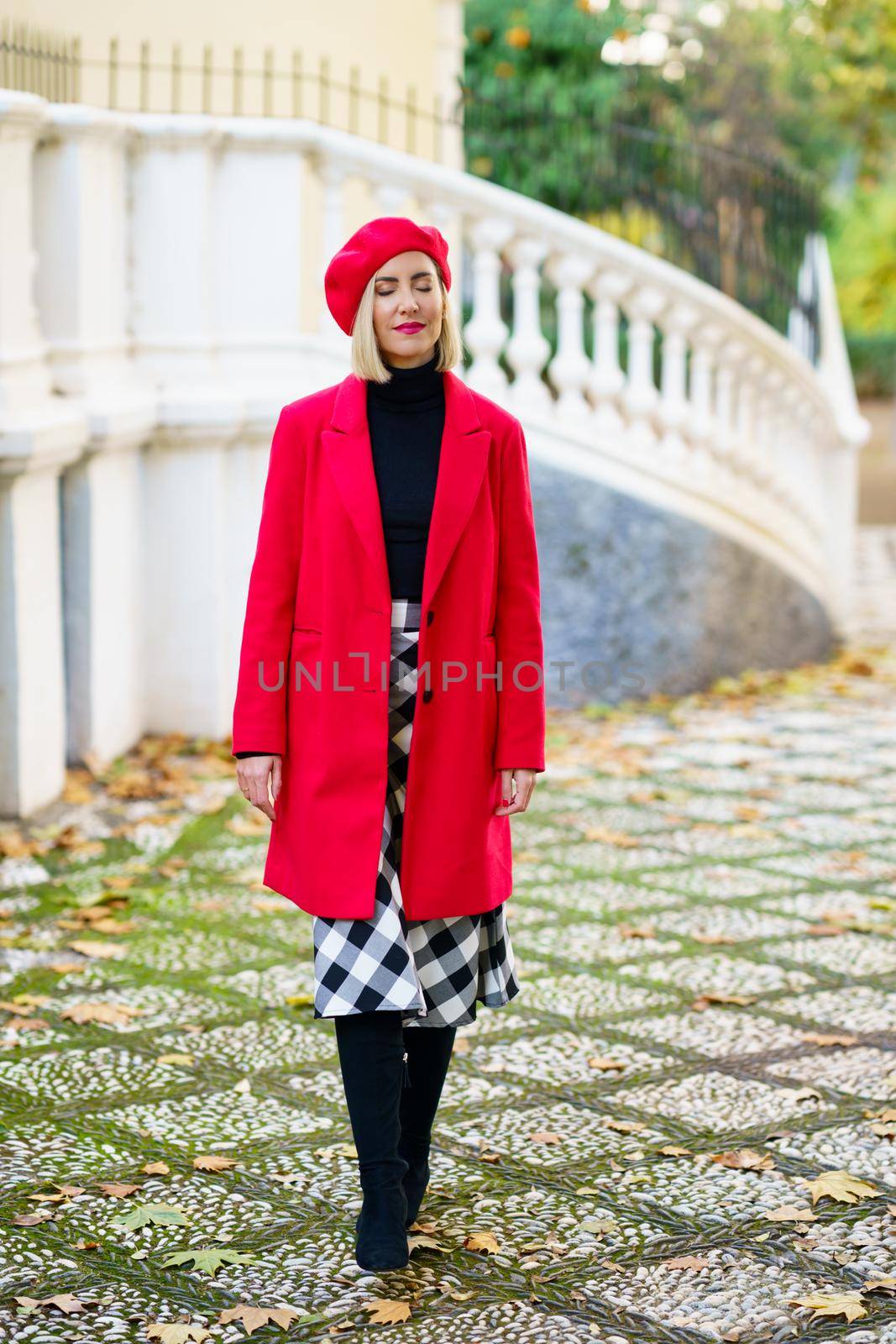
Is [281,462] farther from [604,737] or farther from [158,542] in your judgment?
[604,737]

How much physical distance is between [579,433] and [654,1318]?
5.94 m

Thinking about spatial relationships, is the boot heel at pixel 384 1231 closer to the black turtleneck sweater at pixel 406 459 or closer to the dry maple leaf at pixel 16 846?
the black turtleneck sweater at pixel 406 459

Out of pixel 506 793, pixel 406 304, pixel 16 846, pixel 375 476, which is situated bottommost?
pixel 16 846

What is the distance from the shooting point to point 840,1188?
142 inches

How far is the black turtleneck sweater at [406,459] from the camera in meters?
3.31

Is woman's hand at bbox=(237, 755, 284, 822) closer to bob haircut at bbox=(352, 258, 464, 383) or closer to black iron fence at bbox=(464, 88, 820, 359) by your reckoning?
bob haircut at bbox=(352, 258, 464, 383)

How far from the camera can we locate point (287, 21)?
1116 centimetres

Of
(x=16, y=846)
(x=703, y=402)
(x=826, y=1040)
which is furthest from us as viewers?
(x=703, y=402)

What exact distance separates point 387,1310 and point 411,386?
160 cm

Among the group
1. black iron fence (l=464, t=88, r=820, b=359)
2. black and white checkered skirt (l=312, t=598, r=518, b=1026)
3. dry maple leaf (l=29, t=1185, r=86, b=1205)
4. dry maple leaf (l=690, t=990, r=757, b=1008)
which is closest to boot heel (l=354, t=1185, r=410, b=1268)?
black and white checkered skirt (l=312, t=598, r=518, b=1026)

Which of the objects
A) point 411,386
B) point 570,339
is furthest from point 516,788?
point 570,339

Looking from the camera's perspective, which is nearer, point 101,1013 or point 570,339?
point 101,1013

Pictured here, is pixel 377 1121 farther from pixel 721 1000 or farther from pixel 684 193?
pixel 684 193

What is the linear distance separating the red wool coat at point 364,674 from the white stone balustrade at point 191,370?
286 cm
